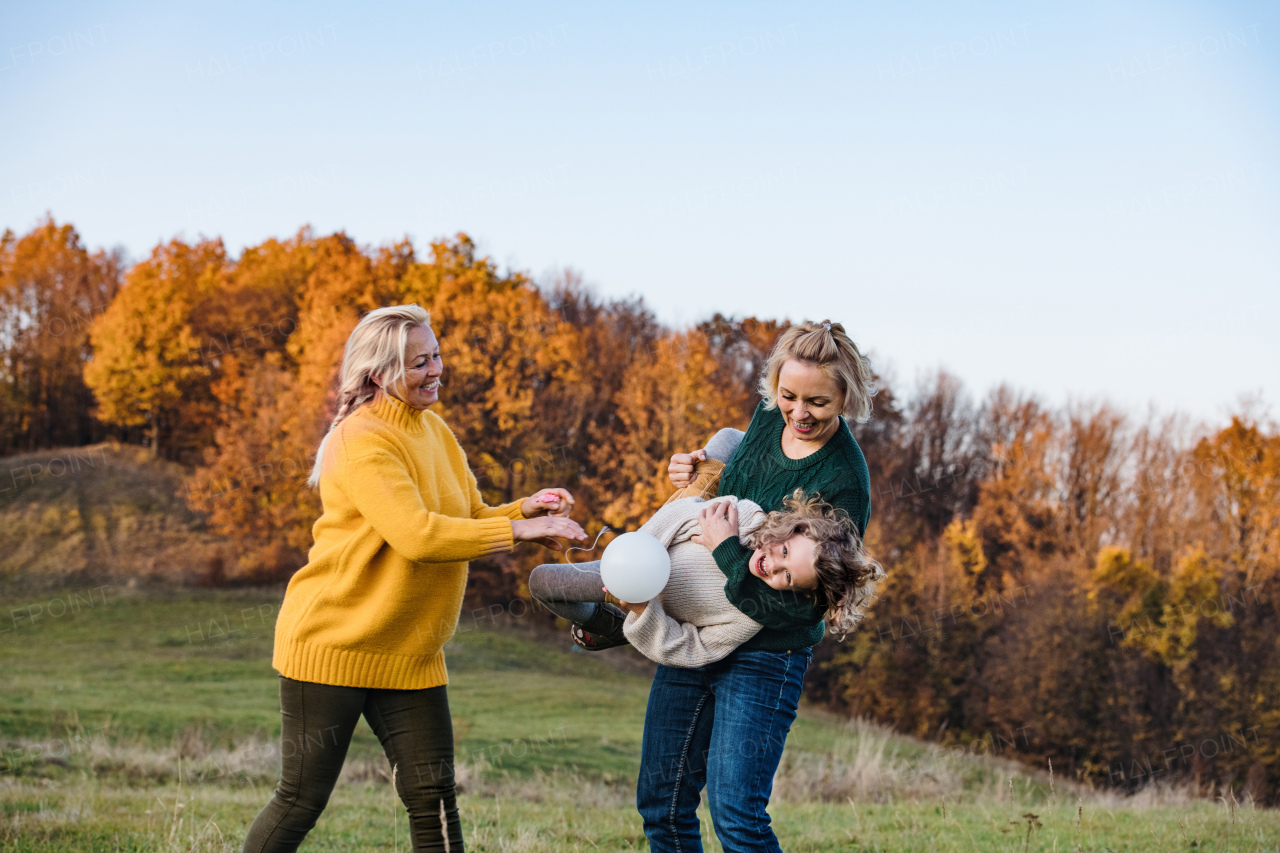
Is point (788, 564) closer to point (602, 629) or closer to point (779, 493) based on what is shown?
point (779, 493)

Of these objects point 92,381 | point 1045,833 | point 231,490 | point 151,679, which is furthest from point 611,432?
point 1045,833

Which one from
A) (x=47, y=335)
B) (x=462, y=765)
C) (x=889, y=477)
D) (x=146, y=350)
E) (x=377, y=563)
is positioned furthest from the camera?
(x=47, y=335)

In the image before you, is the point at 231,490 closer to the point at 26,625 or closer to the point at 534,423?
the point at 26,625

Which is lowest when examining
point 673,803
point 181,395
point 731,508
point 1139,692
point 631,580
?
point 1139,692

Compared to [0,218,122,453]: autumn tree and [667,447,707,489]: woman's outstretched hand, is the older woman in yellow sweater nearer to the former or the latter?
[667,447,707,489]: woman's outstretched hand

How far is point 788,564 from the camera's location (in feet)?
9.87

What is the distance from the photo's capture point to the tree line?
858 inches

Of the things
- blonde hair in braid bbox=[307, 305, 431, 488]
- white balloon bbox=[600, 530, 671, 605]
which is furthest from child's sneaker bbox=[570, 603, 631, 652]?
blonde hair in braid bbox=[307, 305, 431, 488]

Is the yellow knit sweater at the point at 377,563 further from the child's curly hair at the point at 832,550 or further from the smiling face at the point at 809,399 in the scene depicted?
the smiling face at the point at 809,399

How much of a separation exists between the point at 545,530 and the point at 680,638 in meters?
0.56

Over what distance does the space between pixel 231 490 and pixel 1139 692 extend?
71.9 feet

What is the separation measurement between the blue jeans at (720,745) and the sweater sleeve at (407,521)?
0.80 metres

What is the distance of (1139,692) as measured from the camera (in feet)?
69.8

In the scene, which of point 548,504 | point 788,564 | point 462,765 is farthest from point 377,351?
point 462,765
